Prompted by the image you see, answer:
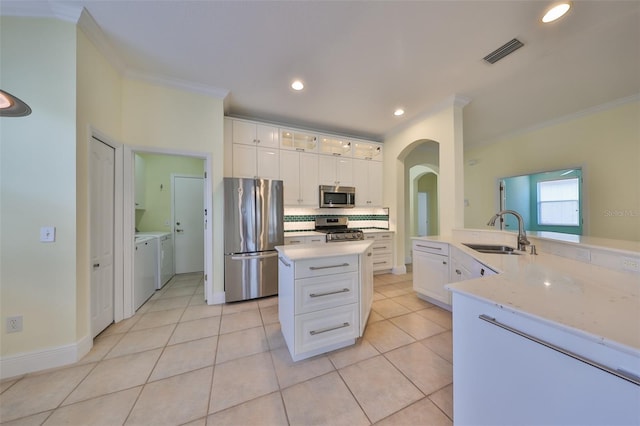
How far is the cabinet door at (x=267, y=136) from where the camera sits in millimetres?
3465

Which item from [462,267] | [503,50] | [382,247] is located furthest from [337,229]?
[503,50]

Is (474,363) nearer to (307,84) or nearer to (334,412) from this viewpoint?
(334,412)

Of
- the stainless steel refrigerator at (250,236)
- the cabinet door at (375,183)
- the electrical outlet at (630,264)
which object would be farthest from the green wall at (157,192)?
the electrical outlet at (630,264)

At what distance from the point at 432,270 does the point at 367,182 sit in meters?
2.22

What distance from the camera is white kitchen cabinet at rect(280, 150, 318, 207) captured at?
146 inches

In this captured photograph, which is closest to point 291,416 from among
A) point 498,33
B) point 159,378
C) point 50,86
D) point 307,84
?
point 159,378

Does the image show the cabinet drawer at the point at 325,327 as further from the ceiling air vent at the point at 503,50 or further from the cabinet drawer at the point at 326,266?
the ceiling air vent at the point at 503,50

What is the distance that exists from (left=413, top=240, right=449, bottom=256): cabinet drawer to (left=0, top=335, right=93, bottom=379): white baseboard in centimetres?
368

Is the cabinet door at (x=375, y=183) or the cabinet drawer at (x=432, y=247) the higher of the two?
the cabinet door at (x=375, y=183)

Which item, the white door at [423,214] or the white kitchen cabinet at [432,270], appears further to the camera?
the white door at [423,214]

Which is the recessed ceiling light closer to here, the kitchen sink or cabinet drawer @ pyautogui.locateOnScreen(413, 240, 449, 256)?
the kitchen sink

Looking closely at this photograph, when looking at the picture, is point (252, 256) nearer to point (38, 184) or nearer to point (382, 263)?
point (38, 184)

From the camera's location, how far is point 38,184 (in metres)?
1.66

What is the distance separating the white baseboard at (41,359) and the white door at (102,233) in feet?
0.80
